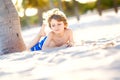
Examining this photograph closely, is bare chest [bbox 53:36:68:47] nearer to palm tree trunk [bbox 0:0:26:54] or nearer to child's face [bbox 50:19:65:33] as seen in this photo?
child's face [bbox 50:19:65:33]

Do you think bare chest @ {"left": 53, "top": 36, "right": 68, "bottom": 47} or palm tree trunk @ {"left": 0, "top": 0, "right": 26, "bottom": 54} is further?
palm tree trunk @ {"left": 0, "top": 0, "right": 26, "bottom": 54}

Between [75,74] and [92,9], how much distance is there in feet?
146

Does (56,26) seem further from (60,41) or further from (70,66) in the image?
(70,66)

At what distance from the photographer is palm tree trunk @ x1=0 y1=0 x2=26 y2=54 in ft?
24.4

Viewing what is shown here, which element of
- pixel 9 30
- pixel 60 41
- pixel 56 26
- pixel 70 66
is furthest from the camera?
pixel 9 30

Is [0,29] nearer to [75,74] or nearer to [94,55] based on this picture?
[94,55]

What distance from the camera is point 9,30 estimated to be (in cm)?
752

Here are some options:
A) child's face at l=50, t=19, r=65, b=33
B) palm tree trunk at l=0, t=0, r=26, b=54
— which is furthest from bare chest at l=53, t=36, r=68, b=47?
palm tree trunk at l=0, t=0, r=26, b=54

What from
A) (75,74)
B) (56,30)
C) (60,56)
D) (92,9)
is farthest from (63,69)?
(92,9)

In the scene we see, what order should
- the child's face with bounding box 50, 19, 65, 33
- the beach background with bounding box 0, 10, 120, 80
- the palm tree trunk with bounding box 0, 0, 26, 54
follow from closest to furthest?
the beach background with bounding box 0, 10, 120, 80 < the child's face with bounding box 50, 19, 65, 33 < the palm tree trunk with bounding box 0, 0, 26, 54

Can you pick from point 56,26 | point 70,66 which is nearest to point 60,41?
point 56,26

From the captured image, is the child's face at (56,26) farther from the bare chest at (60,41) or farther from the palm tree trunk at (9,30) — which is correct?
the palm tree trunk at (9,30)

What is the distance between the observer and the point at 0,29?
296 inches

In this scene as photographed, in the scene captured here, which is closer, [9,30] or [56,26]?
[56,26]
